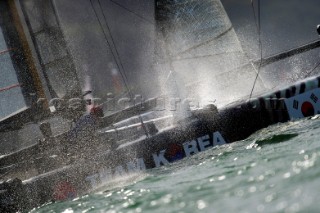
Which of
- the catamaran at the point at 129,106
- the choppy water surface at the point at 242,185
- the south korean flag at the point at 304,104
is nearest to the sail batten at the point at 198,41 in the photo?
the catamaran at the point at 129,106

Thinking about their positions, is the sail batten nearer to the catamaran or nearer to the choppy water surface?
the catamaran

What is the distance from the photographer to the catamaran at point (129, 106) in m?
5.36

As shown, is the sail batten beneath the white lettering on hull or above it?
above

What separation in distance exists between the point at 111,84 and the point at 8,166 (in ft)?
40.8

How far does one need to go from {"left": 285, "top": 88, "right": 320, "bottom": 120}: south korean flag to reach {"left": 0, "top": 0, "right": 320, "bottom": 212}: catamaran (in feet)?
0.04

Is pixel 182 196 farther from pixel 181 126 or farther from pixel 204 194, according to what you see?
pixel 181 126

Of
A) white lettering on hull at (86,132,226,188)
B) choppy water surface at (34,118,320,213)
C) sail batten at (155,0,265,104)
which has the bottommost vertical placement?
white lettering on hull at (86,132,226,188)

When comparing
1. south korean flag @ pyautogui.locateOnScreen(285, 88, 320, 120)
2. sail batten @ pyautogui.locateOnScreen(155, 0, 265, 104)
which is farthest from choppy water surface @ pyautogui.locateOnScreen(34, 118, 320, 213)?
sail batten @ pyautogui.locateOnScreen(155, 0, 265, 104)

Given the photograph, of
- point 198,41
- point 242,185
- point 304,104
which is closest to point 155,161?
point 304,104

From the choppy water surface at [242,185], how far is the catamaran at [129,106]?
1.19 metres

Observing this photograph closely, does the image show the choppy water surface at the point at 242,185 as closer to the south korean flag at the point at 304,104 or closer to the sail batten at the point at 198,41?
the south korean flag at the point at 304,104

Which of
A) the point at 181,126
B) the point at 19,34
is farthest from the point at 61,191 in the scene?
the point at 19,34

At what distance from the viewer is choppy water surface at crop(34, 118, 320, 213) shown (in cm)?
227

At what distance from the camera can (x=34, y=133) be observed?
1527cm
